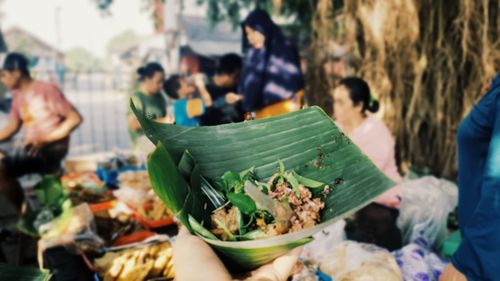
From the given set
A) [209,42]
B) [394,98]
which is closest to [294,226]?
[394,98]

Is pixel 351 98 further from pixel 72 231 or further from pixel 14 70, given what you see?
pixel 14 70

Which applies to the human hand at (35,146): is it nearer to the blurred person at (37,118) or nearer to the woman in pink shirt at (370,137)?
the blurred person at (37,118)

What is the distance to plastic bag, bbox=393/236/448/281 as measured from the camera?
169 cm

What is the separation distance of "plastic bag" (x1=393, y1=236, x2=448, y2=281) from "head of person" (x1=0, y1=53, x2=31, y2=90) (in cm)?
410

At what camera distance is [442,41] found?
4.04 metres

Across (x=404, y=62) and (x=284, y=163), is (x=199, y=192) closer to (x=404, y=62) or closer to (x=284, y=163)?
(x=284, y=163)

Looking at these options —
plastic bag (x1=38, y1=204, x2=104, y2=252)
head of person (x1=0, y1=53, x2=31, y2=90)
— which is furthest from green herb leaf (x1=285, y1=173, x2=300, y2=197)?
head of person (x1=0, y1=53, x2=31, y2=90)

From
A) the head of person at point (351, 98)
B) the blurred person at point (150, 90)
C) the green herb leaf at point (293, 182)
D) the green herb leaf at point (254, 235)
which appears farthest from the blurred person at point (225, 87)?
the green herb leaf at point (254, 235)

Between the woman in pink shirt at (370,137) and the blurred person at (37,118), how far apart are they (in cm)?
289

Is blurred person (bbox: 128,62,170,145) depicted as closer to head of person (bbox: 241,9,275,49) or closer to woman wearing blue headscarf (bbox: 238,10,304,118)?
woman wearing blue headscarf (bbox: 238,10,304,118)

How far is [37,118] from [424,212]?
3.81 m

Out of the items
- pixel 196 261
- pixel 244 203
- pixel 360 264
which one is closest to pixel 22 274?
pixel 196 261

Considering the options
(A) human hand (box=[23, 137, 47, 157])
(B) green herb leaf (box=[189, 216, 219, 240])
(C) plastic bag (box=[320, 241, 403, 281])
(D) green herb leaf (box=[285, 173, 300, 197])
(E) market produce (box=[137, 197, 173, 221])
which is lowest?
(A) human hand (box=[23, 137, 47, 157])

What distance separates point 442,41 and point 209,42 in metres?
15.3
